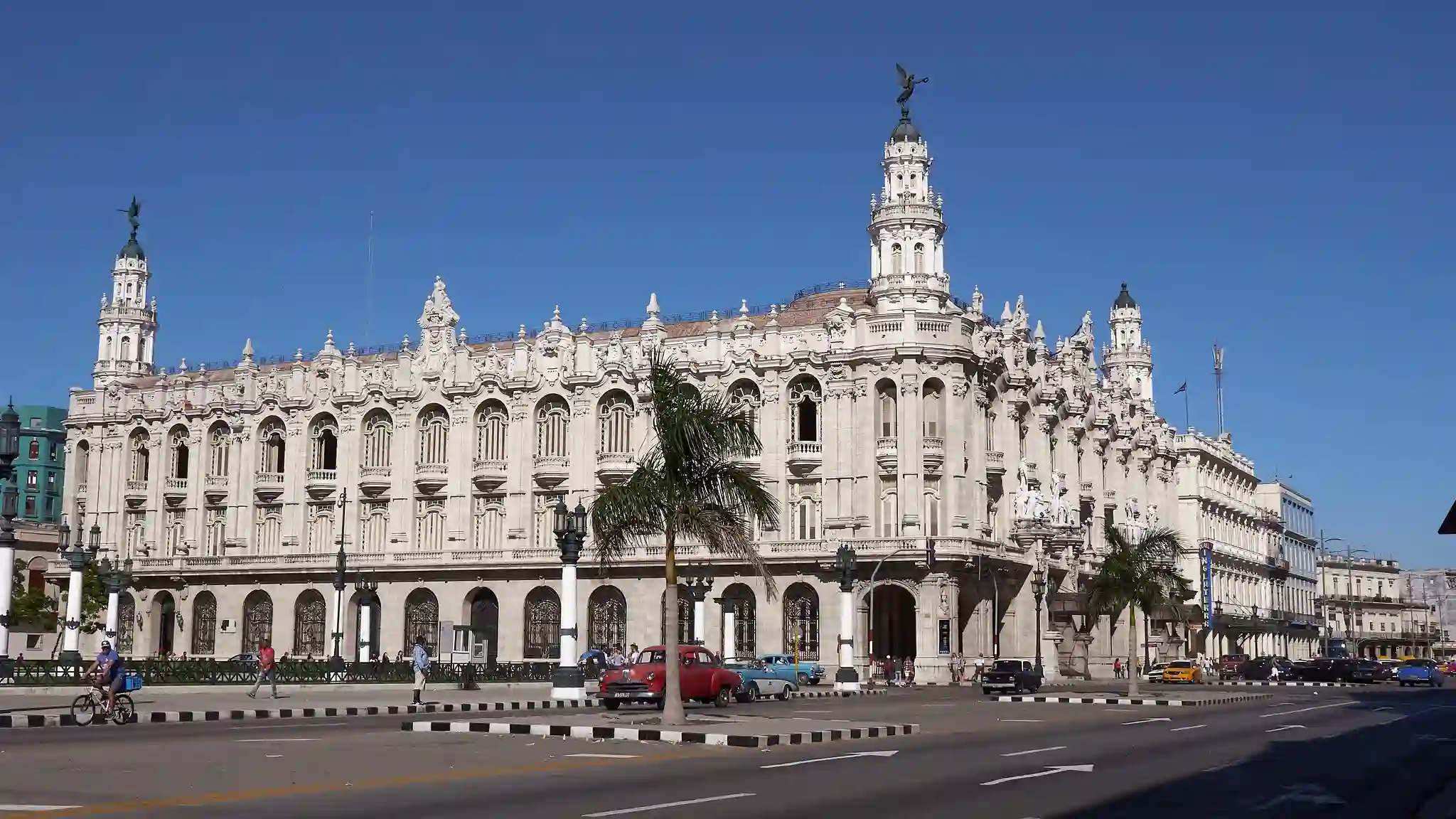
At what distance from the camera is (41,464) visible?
119 metres

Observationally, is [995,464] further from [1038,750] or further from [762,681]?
[1038,750]

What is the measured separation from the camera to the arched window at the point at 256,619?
80312 millimetres

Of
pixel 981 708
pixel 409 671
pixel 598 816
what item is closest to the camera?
pixel 598 816

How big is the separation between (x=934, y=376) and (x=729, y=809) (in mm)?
53015

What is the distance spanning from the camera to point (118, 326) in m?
88.9

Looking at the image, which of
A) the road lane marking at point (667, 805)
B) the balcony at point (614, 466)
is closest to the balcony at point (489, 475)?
the balcony at point (614, 466)

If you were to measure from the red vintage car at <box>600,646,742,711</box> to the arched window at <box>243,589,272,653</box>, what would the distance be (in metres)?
45.4

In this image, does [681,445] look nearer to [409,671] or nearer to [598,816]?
[598,816]

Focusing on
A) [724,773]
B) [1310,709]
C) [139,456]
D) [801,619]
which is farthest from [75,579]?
[724,773]

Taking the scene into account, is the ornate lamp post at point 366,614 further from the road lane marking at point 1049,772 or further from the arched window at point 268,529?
the road lane marking at point 1049,772

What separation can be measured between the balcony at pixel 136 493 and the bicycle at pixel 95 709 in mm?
59321

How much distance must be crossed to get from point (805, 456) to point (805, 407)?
2780 millimetres

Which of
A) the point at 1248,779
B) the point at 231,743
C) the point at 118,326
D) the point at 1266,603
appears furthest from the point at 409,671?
the point at 1266,603

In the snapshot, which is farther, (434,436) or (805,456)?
(434,436)
